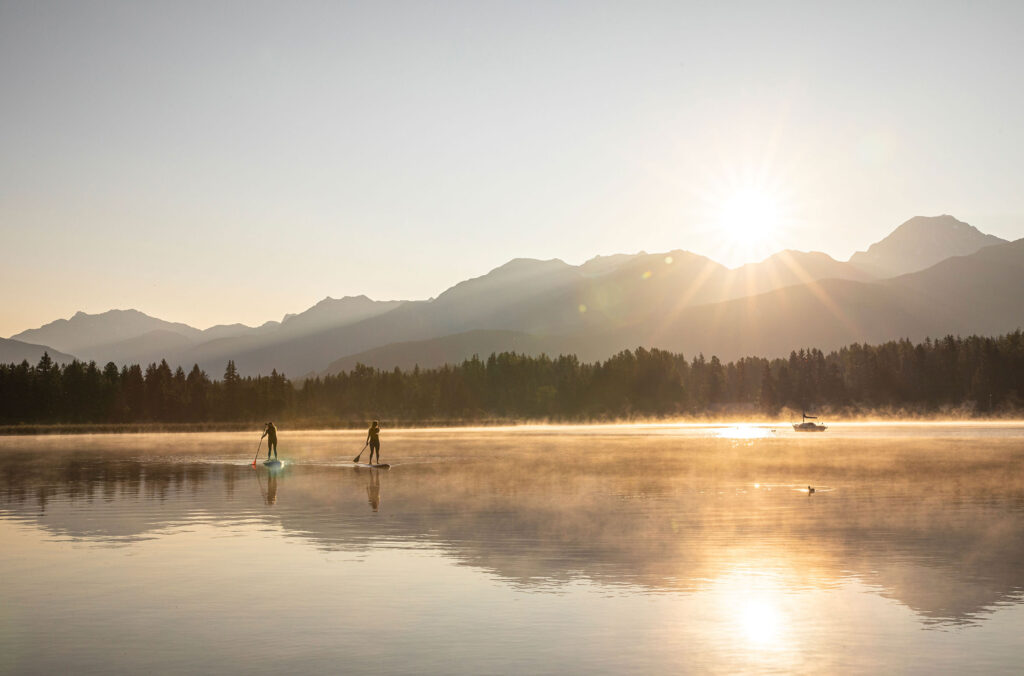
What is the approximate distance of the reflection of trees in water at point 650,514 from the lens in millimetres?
23141

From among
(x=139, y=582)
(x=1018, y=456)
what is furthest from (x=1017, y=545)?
(x=1018, y=456)

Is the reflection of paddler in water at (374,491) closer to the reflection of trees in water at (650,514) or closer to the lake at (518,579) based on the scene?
the reflection of trees in water at (650,514)

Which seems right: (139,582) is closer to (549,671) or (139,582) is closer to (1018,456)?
(549,671)

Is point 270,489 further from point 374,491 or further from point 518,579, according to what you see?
point 518,579

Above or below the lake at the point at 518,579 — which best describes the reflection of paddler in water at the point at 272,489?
above

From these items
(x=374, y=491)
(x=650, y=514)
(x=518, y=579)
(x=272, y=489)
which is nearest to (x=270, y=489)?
(x=272, y=489)

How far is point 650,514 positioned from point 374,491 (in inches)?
626

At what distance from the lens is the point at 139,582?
73.2 feet

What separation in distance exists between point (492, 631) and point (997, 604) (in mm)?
9972

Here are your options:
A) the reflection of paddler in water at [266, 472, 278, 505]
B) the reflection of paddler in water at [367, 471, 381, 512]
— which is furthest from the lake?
the reflection of paddler in water at [266, 472, 278, 505]

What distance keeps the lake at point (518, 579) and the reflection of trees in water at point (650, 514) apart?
155mm

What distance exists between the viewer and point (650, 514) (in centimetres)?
3447

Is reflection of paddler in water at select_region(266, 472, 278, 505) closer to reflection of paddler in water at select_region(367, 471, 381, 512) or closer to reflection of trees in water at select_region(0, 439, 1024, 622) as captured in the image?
reflection of trees in water at select_region(0, 439, 1024, 622)

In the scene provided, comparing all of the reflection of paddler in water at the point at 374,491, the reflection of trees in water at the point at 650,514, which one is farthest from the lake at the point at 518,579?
the reflection of paddler in water at the point at 374,491
